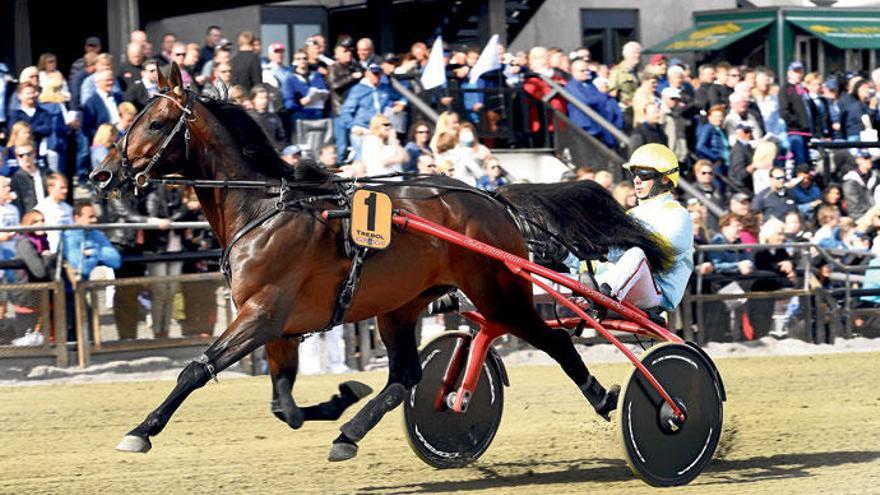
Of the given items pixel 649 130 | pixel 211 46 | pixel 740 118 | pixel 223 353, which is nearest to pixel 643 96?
pixel 649 130

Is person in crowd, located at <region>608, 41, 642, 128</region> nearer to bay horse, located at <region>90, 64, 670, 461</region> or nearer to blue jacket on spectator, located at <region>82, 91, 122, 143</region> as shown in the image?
blue jacket on spectator, located at <region>82, 91, 122, 143</region>

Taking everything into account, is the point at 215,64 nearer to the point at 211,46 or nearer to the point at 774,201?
the point at 211,46

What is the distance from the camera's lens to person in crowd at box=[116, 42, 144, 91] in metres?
12.1

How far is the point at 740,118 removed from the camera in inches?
595

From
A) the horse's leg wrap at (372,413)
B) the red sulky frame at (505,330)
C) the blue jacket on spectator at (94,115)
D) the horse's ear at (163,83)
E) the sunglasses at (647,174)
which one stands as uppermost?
the horse's ear at (163,83)

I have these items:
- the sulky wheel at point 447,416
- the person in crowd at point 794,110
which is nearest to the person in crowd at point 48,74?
the sulky wheel at point 447,416

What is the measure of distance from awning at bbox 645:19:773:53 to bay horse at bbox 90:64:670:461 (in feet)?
47.4

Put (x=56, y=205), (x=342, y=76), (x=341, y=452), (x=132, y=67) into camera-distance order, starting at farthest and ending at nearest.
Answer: (x=342, y=76)
(x=132, y=67)
(x=56, y=205)
(x=341, y=452)

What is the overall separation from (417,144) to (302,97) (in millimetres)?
1042

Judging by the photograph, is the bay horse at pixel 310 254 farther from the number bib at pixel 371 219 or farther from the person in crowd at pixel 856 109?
the person in crowd at pixel 856 109

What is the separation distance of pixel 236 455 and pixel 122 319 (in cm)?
308

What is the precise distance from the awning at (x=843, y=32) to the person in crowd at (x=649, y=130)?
355 inches

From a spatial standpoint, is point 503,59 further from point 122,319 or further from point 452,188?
point 452,188

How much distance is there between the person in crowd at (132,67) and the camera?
39.8 ft
